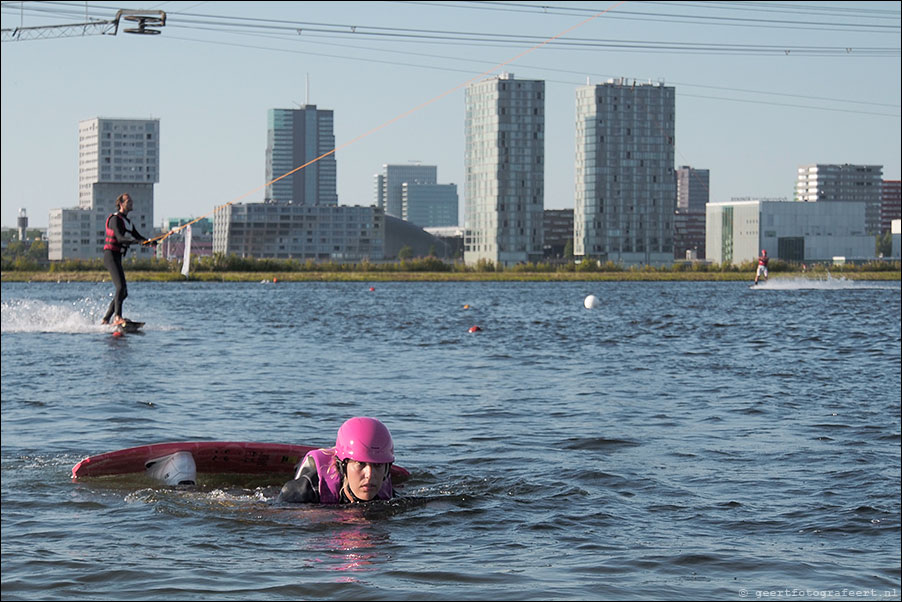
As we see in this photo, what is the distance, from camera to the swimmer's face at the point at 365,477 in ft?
29.5

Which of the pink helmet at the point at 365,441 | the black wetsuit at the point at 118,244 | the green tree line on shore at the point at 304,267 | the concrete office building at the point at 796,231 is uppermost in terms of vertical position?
the concrete office building at the point at 796,231

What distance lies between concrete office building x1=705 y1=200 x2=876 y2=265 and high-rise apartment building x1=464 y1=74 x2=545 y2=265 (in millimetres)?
31365

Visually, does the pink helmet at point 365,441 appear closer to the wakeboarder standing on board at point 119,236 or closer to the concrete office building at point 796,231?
the wakeboarder standing on board at point 119,236

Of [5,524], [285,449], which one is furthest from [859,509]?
[5,524]

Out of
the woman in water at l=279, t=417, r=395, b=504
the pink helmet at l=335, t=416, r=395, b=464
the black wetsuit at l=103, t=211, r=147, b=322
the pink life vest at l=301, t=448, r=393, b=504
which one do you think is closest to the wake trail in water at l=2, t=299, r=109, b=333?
the black wetsuit at l=103, t=211, r=147, b=322

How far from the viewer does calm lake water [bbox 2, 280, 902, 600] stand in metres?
7.73

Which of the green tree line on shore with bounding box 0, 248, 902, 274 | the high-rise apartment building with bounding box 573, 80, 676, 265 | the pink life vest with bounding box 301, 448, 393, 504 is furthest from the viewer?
the high-rise apartment building with bounding box 573, 80, 676, 265

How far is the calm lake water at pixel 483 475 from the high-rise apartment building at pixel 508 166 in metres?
152

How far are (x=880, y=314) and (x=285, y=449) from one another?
40.9 metres

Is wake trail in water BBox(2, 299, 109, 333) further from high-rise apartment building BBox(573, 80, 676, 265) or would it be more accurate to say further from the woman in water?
high-rise apartment building BBox(573, 80, 676, 265)

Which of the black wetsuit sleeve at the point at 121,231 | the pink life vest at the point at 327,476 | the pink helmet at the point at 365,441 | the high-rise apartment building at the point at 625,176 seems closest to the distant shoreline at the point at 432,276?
the high-rise apartment building at the point at 625,176

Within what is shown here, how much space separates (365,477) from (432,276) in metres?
98.5

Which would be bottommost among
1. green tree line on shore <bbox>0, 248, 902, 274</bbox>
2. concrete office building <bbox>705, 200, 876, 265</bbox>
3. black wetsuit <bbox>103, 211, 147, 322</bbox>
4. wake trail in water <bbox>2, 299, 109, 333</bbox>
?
wake trail in water <bbox>2, 299, 109, 333</bbox>

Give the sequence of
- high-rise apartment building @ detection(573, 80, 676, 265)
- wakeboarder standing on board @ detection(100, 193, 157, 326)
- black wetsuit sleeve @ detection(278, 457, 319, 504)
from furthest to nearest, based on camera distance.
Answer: high-rise apartment building @ detection(573, 80, 676, 265)
wakeboarder standing on board @ detection(100, 193, 157, 326)
black wetsuit sleeve @ detection(278, 457, 319, 504)
